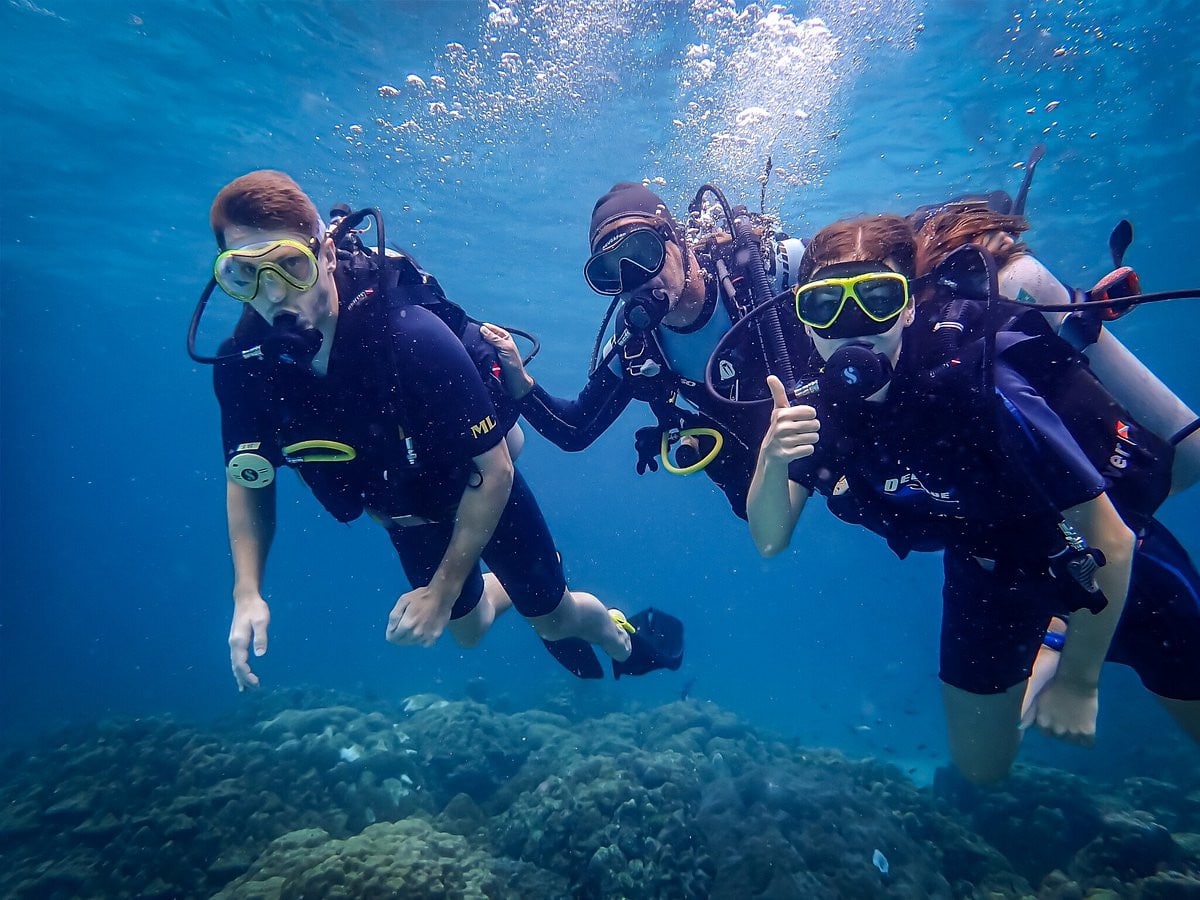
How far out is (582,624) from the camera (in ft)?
20.8

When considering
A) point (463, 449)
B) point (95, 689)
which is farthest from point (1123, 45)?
point (95, 689)

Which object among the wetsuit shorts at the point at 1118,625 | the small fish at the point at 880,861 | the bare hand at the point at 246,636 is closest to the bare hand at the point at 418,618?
the bare hand at the point at 246,636

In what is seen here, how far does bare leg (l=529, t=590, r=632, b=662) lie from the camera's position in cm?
610

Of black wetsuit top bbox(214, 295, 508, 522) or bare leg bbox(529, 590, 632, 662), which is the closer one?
black wetsuit top bbox(214, 295, 508, 522)

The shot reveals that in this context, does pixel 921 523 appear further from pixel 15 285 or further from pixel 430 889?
pixel 15 285

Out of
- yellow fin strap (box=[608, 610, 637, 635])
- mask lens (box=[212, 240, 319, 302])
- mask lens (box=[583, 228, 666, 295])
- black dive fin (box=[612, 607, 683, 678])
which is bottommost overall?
black dive fin (box=[612, 607, 683, 678])

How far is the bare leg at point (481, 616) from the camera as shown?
19.7 ft

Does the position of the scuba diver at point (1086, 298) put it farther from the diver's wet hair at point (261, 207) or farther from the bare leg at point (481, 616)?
the bare leg at point (481, 616)

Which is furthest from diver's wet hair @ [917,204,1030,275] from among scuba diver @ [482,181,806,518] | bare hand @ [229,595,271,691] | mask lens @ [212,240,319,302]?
bare hand @ [229,595,271,691]

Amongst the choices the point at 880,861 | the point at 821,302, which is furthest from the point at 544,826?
the point at 821,302

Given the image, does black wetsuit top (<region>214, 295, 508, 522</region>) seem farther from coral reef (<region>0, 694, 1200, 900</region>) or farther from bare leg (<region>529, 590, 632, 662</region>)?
coral reef (<region>0, 694, 1200, 900</region>)

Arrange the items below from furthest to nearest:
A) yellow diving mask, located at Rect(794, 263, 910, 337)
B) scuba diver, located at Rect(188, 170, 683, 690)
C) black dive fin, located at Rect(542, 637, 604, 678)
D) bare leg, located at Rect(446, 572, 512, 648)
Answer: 1. black dive fin, located at Rect(542, 637, 604, 678)
2. bare leg, located at Rect(446, 572, 512, 648)
3. scuba diver, located at Rect(188, 170, 683, 690)
4. yellow diving mask, located at Rect(794, 263, 910, 337)

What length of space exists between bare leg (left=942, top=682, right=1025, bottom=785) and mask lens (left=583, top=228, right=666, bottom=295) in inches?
151

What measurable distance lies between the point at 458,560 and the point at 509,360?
2216 mm
